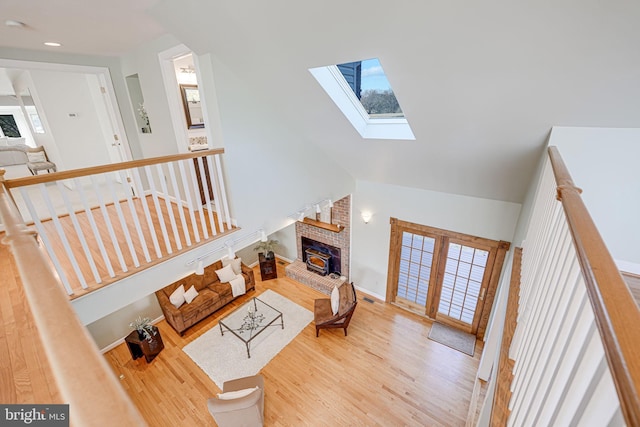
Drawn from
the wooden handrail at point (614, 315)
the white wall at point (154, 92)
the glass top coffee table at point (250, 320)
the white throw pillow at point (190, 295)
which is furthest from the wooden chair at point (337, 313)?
the wooden handrail at point (614, 315)

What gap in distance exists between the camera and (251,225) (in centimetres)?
354

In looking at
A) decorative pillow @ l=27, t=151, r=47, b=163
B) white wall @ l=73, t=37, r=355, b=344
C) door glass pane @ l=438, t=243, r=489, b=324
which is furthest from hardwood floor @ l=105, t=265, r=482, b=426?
decorative pillow @ l=27, t=151, r=47, b=163

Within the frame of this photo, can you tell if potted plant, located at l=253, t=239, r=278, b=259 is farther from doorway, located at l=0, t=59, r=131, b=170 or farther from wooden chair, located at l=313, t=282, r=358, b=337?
doorway, located at l=0, t=59, r=131, b=170

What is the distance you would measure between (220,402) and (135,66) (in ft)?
15.5

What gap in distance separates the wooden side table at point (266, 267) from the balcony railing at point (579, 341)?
5.58 meters

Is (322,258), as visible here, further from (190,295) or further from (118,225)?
(118,225)

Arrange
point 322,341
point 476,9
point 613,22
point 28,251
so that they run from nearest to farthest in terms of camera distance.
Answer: point 28,251 → point 613,22 → point 476,9 → point 322,341

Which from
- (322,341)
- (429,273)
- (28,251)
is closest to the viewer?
(28,251)

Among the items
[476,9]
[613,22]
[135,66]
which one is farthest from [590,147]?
[135,66]

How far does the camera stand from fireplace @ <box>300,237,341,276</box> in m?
6.14

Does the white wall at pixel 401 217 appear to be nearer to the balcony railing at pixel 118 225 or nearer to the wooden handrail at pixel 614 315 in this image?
the balcony railing at pixel 118 225

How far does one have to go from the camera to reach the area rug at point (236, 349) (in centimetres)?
412

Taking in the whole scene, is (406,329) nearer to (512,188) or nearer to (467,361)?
(467,361)

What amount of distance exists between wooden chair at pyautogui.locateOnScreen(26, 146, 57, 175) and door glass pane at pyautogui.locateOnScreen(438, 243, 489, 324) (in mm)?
8808
